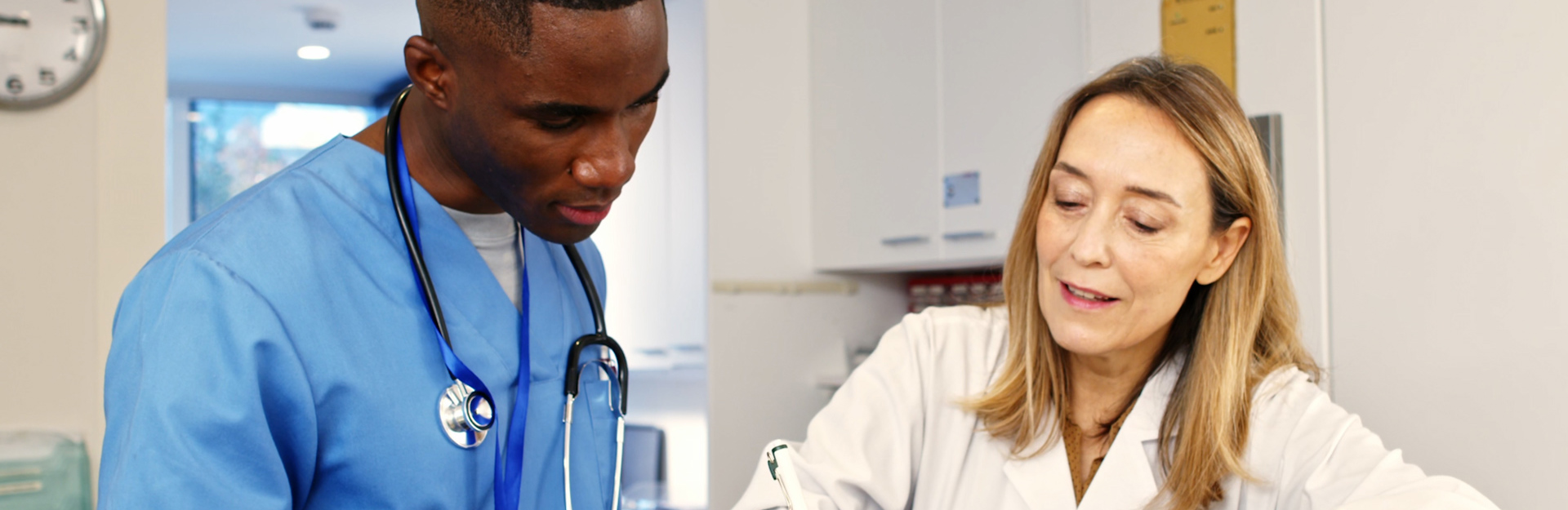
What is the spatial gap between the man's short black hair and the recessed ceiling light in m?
4.34

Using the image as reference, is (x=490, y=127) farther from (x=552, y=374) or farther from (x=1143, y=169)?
(x=1143, y=169)

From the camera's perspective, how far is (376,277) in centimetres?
89

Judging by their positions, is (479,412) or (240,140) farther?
(240,140)

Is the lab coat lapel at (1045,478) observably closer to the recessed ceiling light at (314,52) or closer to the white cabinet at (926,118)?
the white cabinet at (926,118)

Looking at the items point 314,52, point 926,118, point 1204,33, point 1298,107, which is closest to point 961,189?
point 926,118

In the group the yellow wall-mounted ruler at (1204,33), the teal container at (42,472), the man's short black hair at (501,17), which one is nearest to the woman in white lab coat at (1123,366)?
the man's short black hair at (501,17)

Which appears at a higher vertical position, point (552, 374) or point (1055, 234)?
point (1055, 234)

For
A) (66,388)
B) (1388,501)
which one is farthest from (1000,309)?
(66,388)

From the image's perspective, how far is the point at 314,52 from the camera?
4852mm

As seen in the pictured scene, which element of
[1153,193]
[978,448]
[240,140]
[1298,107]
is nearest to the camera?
[1153,193]

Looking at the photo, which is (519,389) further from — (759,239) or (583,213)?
(759,239)

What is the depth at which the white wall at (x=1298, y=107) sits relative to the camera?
1.83 meters

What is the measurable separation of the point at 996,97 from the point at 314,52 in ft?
11.1

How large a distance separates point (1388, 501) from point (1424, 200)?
2.83 feet
